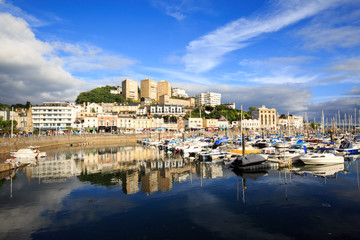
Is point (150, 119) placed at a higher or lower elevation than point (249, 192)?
higher

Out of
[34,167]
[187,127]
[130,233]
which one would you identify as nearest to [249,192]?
[130,233]

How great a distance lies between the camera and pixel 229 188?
20.7 m

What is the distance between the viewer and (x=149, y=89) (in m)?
169

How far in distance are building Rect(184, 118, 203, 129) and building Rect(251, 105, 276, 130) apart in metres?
45.7

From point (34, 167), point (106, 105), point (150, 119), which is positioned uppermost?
point (106, 105)

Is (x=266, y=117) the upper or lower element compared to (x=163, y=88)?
lower

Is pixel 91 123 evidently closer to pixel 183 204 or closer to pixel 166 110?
pixel 166 110

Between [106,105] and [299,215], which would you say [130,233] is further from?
[106,105]

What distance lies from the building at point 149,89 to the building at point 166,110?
4372cm

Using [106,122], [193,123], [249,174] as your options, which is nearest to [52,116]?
[106,122]

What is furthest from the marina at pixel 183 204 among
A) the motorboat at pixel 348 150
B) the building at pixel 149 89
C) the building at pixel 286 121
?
the building at pixel 149 89

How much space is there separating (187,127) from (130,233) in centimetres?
10356

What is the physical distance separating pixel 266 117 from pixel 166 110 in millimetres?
65258

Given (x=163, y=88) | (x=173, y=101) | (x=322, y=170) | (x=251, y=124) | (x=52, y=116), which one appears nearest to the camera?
(x=322, y=170)
